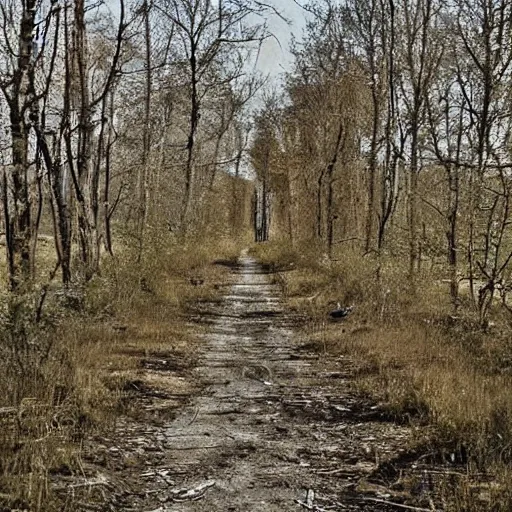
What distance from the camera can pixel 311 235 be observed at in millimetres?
27172

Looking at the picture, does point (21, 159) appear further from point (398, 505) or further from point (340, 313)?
point (340, 313)

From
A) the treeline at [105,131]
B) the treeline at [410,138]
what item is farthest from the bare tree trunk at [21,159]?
the treeline at [410,138]

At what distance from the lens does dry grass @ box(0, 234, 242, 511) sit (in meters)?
4.34

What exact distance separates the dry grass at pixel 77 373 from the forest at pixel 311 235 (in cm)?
3

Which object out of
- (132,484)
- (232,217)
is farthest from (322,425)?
(232,217)

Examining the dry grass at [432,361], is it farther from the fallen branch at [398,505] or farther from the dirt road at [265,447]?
the dirt road at [265,447]

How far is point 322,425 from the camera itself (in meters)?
6.02

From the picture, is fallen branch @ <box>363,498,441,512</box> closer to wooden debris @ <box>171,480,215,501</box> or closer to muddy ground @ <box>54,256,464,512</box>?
muddy ground @ <box>54,256,464,512</box>

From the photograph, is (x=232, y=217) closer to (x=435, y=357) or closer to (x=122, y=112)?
(x=122, y=112)

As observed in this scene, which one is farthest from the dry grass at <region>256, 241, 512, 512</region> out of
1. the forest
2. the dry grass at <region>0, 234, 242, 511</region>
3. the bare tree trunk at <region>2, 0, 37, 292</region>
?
the bare tree trunk at <region>2, 0, 37, 292</region>

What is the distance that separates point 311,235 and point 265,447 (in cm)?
2207

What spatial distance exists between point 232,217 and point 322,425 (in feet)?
143

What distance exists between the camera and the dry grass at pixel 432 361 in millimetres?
4629

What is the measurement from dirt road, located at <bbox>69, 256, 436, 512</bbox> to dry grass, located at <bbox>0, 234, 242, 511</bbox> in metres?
0.37
